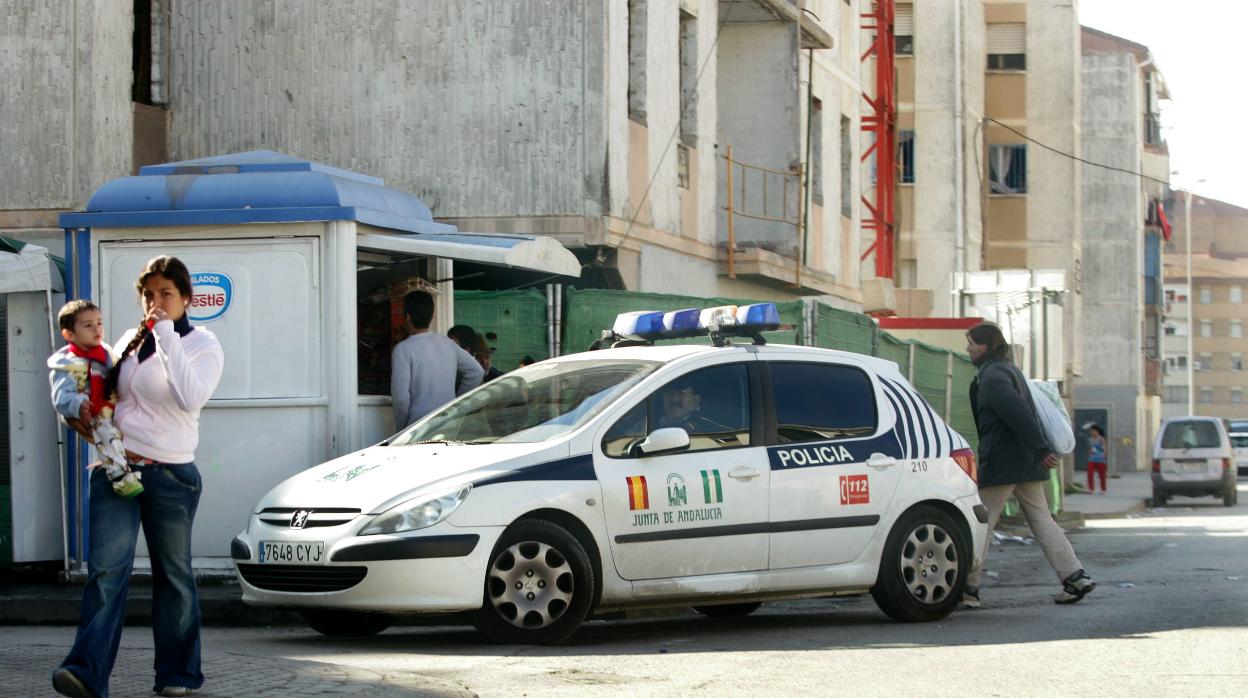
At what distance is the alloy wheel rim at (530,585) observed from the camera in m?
9.11

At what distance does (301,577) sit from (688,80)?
12.7m

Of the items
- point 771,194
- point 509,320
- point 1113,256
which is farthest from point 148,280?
point 1113,256

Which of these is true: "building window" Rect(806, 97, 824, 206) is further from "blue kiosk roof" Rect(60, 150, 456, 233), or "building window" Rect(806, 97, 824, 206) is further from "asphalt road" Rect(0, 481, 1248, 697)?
"blue kiosk roof" Rect(60, 150, 456, 233)

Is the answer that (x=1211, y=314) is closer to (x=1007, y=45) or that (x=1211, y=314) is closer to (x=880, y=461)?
(x=1007, y=45)

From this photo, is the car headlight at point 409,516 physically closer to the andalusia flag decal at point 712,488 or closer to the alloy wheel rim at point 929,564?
the andalusia flag decal at point 712,488

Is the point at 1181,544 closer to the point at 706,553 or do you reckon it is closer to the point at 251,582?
the point at 706,553

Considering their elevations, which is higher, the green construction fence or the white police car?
the green construction fence

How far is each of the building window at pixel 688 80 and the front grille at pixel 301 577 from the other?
1210 centimetres

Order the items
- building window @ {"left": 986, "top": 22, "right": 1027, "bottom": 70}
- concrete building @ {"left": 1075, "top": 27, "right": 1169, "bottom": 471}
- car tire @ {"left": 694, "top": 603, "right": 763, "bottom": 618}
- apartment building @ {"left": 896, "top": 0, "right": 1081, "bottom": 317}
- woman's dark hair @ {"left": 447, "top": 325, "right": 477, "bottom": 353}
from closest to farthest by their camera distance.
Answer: car tire @ {"left": 694, "top": 603, "right": 763, "bottom": 618}
woman's dark hair @ {"left": 447, "top": 325, "right": 477, "bottom": 353}
apartment building @ {"left": 896, "top": 0, "right": 1081, "bottom": 317}
building window @ {"left": 986, "top": 22, "right": 1027, "bottom": 70}
concrete building @ {"left": 1075, "top": 27, "right": 1169, "bottom": 471}

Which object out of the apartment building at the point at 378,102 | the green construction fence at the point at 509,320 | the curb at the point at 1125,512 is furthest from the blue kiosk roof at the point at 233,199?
the curb at the point at 1125,512

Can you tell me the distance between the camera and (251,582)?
9.48m

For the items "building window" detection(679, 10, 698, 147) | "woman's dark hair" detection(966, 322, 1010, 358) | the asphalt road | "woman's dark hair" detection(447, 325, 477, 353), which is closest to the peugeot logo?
the asphalt road

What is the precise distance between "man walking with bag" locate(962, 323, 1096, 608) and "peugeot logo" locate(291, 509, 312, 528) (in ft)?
15.0

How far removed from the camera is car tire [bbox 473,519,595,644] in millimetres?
9109
